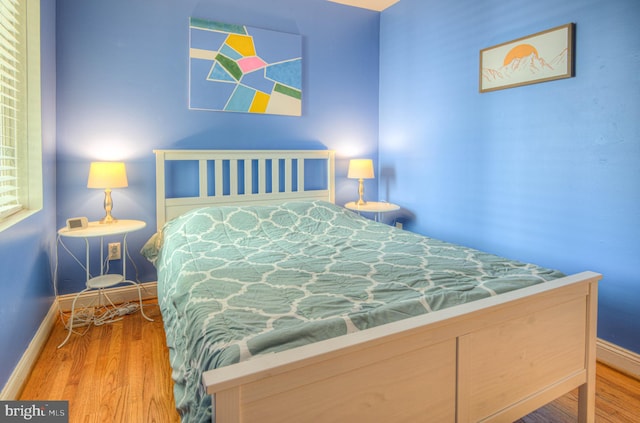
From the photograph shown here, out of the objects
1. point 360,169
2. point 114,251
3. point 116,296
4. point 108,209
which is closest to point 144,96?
point 108,209

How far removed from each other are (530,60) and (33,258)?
9.81ft

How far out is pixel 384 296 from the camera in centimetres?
142

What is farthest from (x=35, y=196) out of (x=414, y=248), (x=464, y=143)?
(x=464, y=143)

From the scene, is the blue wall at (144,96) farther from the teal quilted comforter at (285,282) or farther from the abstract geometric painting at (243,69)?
the teal quilted comforter at (285,282)

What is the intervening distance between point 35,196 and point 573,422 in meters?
2.77

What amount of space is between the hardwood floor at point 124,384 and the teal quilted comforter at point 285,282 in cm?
28

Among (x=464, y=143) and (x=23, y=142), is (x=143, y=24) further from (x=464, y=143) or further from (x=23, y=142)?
(x=464, y=143)

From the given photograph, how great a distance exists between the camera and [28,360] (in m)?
1.89

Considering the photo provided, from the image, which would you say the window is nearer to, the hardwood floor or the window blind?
the window blind

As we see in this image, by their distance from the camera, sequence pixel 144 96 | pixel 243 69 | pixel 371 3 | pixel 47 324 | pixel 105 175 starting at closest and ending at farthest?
pixel 47 324, pixel 105 175, pixel 144 96, pixel 243 69, pixel 371 3

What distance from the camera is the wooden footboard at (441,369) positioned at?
0.90 metres

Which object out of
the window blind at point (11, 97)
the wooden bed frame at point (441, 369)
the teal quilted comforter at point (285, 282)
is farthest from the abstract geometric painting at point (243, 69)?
the wooden bed frame at point (441, 369)

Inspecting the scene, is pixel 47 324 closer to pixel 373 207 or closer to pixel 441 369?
pixel 441 369

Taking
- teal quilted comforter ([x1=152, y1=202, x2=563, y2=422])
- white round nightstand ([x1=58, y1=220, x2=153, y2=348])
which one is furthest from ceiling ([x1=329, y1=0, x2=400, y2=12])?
white round nightstand ([x1=58, y1=220, x2=153, y2=348])
